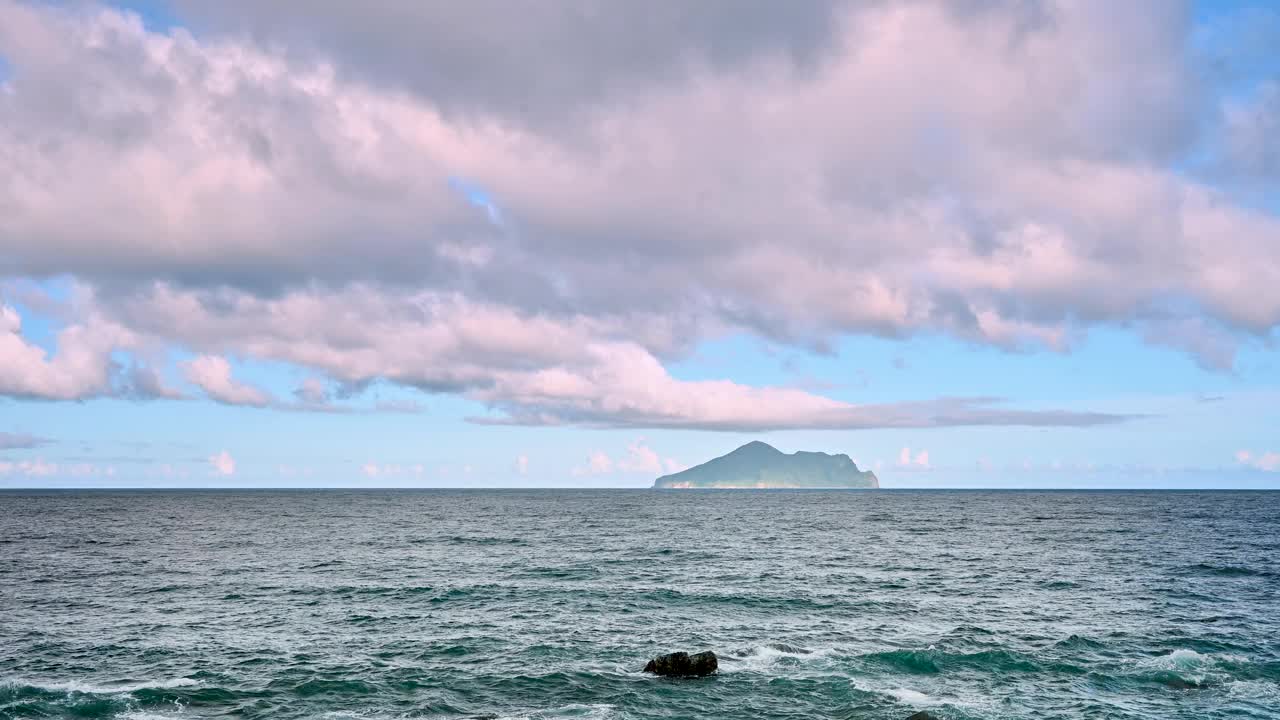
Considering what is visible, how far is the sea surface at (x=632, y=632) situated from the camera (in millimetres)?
32688

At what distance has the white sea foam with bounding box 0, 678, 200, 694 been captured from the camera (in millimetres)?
33594

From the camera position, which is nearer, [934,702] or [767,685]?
[934,702]

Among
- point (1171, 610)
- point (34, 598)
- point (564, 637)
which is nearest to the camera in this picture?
point (564, 637)

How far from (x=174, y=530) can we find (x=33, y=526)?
107ft

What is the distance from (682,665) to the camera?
3616 centimetres

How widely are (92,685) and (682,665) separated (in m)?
27.1

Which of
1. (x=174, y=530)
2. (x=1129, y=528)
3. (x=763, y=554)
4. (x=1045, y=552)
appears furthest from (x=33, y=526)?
(x=1129, y=528)

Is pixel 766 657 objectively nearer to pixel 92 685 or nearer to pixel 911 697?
pixel 911 697

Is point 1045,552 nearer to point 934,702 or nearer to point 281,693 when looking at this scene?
point 934,702

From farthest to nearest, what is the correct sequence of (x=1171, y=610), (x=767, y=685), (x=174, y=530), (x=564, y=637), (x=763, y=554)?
(x=174, y=530)
(x=763, y=554)
(x=1171, y=610)
(x=564, y=637)
(x=767, y=685)

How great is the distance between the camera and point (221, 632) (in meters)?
44.9

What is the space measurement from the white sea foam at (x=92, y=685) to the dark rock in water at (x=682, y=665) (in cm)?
2130

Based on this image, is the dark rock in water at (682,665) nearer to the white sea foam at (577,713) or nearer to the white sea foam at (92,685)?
the white sea foam at (577,713)

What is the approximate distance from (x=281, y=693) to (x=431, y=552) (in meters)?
55.9
